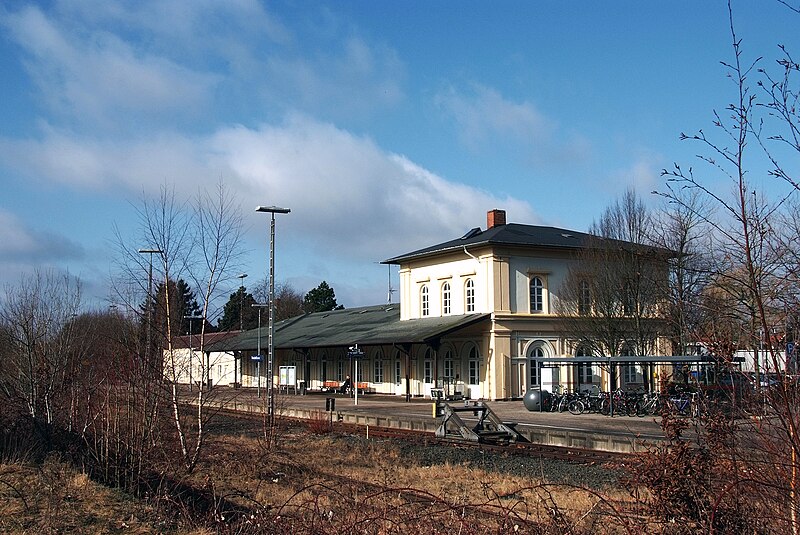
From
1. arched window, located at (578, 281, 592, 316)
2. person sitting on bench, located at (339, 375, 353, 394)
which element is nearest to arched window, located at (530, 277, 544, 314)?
arched window, located at (578, 281, 592, 316)

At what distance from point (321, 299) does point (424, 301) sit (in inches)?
2109

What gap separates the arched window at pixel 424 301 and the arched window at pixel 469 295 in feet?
11.8

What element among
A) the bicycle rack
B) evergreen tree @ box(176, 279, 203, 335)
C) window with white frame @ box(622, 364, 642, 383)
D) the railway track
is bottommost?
the railway track

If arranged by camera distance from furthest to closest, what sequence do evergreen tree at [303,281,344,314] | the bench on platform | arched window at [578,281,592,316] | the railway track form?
evergreen tree at [303,281,344,314]
the bench on platform
arched window at [578,281,592,316]
the railway track

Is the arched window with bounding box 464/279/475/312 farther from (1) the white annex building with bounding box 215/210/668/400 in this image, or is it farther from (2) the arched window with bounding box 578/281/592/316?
(2) the arched window with bounding box 578/281/592/316

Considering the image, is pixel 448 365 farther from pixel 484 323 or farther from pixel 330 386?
pixel 330 386

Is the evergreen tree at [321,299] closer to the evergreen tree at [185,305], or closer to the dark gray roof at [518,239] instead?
the dark gray roof at [518,239]

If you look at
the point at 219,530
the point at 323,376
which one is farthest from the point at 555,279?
the point at 219,530

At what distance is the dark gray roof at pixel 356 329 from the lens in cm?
3941

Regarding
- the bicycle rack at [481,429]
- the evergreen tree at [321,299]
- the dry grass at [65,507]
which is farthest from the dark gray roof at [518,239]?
the evergreen tree at [321,299]

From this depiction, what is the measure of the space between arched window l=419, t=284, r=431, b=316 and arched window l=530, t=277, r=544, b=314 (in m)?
6.49

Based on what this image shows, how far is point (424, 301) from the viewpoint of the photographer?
46.0 meters

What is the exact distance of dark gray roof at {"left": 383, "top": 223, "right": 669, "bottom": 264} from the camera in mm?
40344

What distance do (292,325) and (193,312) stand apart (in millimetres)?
48628
